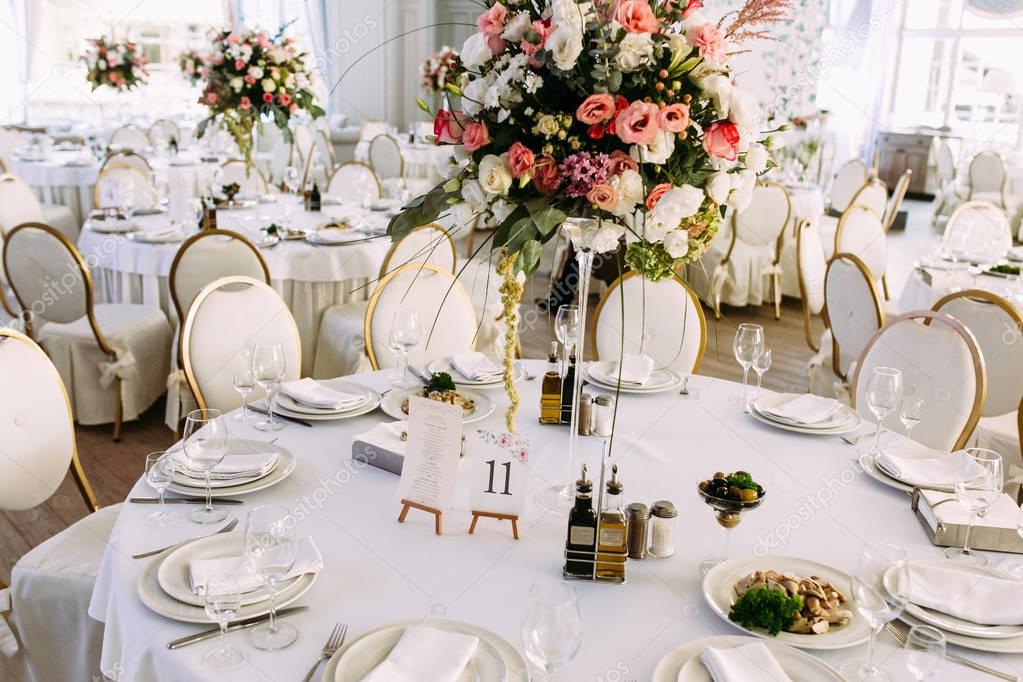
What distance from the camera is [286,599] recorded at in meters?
1.46

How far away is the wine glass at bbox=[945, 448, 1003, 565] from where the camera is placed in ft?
5.66

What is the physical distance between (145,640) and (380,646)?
386 millimetres

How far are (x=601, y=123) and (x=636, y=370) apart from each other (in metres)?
1.19

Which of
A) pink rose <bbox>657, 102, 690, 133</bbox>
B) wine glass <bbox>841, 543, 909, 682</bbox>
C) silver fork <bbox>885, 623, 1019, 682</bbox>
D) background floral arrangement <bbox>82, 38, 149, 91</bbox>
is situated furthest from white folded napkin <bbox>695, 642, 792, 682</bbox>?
background floral arrangement <bbox>82, 38, 149, 91</bbox>

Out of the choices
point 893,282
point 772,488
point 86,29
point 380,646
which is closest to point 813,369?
point 772,488

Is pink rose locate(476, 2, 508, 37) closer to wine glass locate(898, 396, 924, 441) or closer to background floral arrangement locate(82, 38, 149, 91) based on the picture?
wine glass locate(898, 396, 924, 441)

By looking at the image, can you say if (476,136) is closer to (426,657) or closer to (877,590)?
(426,657)

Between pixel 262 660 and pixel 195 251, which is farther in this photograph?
pixel 195 251

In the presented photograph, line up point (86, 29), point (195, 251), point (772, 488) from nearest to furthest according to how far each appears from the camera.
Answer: point (772, 488) < point (195, 251) < point (86, 29)

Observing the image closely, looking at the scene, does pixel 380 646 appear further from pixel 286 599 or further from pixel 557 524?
pixel 557 524

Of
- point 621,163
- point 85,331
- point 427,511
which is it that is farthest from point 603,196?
point 85,331

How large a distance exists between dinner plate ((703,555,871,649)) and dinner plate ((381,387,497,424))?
854 millimetres

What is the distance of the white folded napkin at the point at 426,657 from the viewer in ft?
4.25

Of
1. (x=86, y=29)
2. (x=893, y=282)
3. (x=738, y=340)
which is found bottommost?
(x=893, y=282)
